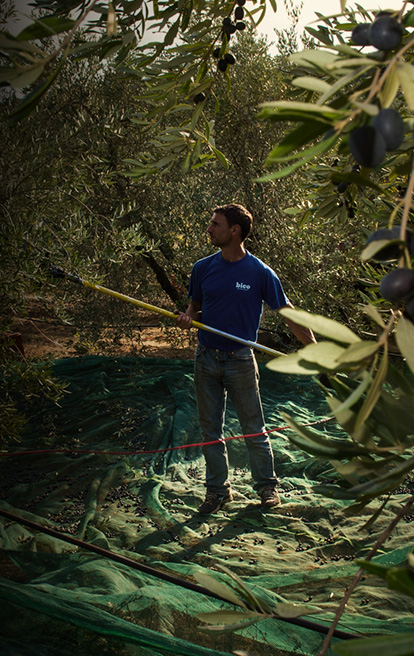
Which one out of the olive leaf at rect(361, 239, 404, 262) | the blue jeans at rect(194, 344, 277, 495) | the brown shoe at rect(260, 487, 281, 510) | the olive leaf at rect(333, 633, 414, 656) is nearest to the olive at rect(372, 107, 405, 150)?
Result: the olive leaf at rect(361, 239, 404, 262)

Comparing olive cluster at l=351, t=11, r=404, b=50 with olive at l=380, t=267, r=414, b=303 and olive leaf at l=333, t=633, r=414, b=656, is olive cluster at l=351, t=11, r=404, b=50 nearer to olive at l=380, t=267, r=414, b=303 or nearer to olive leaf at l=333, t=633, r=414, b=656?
olive at l=380, t=267, r=414, b=303

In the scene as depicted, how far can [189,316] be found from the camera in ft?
14.0

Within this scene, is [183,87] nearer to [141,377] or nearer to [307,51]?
[307,51]

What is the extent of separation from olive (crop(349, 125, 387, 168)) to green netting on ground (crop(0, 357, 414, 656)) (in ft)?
2.02

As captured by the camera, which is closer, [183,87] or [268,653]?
[183,87]

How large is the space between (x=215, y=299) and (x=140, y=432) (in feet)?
6.91

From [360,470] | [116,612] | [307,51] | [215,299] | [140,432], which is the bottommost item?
[140,432]

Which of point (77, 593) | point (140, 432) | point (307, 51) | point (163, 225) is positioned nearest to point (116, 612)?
point (77, 593)

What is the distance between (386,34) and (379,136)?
21 centimetres

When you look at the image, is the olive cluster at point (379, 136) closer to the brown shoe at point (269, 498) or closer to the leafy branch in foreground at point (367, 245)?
the leafy branch in foreground at point (367, 245)

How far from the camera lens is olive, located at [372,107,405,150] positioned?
2.22ft

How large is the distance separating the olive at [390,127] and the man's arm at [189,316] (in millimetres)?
3366

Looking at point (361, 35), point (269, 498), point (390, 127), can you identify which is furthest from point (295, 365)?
point (269, 498)

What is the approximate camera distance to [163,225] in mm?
6562
